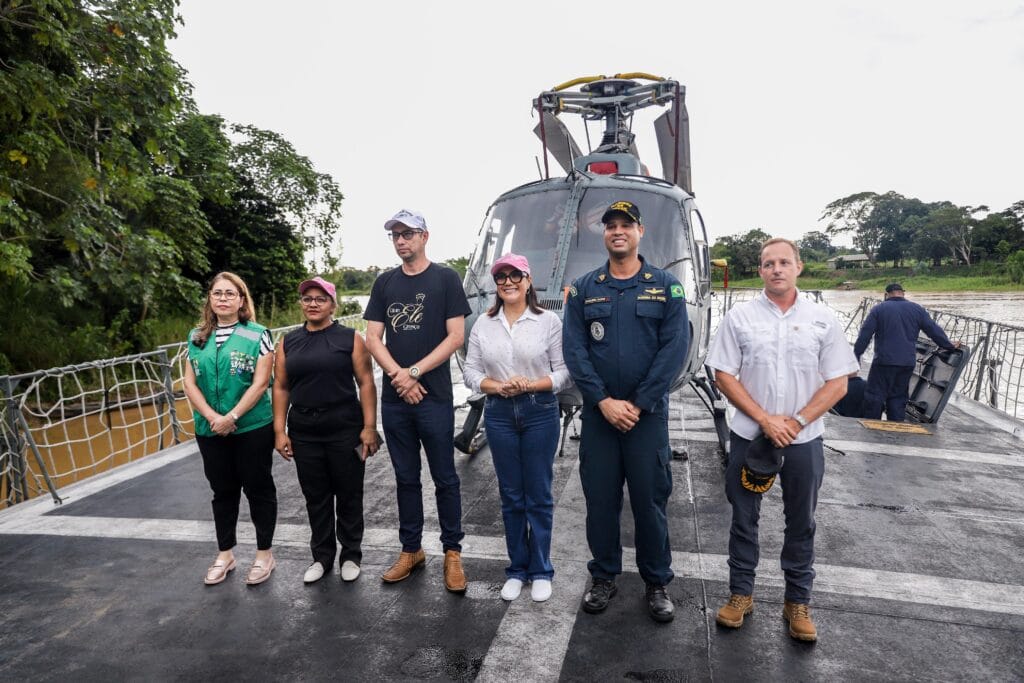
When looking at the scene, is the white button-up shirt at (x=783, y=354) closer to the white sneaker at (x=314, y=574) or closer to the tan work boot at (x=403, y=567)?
the tan work boot at (x=403, y=567)

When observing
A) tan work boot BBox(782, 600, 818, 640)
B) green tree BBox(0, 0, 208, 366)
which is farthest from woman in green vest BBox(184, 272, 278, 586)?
green tree BBox(0, 0, 208, 366)

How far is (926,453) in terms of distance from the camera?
5953 millimetres

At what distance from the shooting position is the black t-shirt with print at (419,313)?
339 centimetres

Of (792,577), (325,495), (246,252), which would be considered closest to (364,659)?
(325,495)

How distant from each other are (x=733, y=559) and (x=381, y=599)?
1968 mm

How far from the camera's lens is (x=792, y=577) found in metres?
2.93

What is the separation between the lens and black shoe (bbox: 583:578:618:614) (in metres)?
3.12

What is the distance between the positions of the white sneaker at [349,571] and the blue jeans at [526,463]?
100cm

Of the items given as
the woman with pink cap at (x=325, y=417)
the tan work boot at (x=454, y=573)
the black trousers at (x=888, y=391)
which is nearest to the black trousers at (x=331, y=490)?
the woman with pink cap at (x=325, y=417)

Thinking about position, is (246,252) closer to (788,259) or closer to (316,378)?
(316,378)

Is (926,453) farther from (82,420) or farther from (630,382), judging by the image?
(82,420)

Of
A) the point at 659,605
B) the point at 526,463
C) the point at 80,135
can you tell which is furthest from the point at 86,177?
the point at 659,605

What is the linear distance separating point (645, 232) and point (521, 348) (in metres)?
2.36

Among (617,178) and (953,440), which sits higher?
(617,178)
